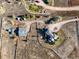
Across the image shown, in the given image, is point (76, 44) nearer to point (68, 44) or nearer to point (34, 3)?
point (68, 44)

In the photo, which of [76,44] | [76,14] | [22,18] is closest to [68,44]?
[76,44]

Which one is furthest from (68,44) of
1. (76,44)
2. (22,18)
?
(22,18)

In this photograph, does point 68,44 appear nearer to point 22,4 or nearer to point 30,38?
point 30,38

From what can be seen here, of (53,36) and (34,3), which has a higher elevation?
(34,3)

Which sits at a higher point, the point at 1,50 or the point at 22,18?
the point at 22,18

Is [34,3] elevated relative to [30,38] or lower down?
elevated

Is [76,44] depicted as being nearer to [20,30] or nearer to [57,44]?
[57,44]

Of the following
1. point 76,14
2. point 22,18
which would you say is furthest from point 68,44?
point 22,18
